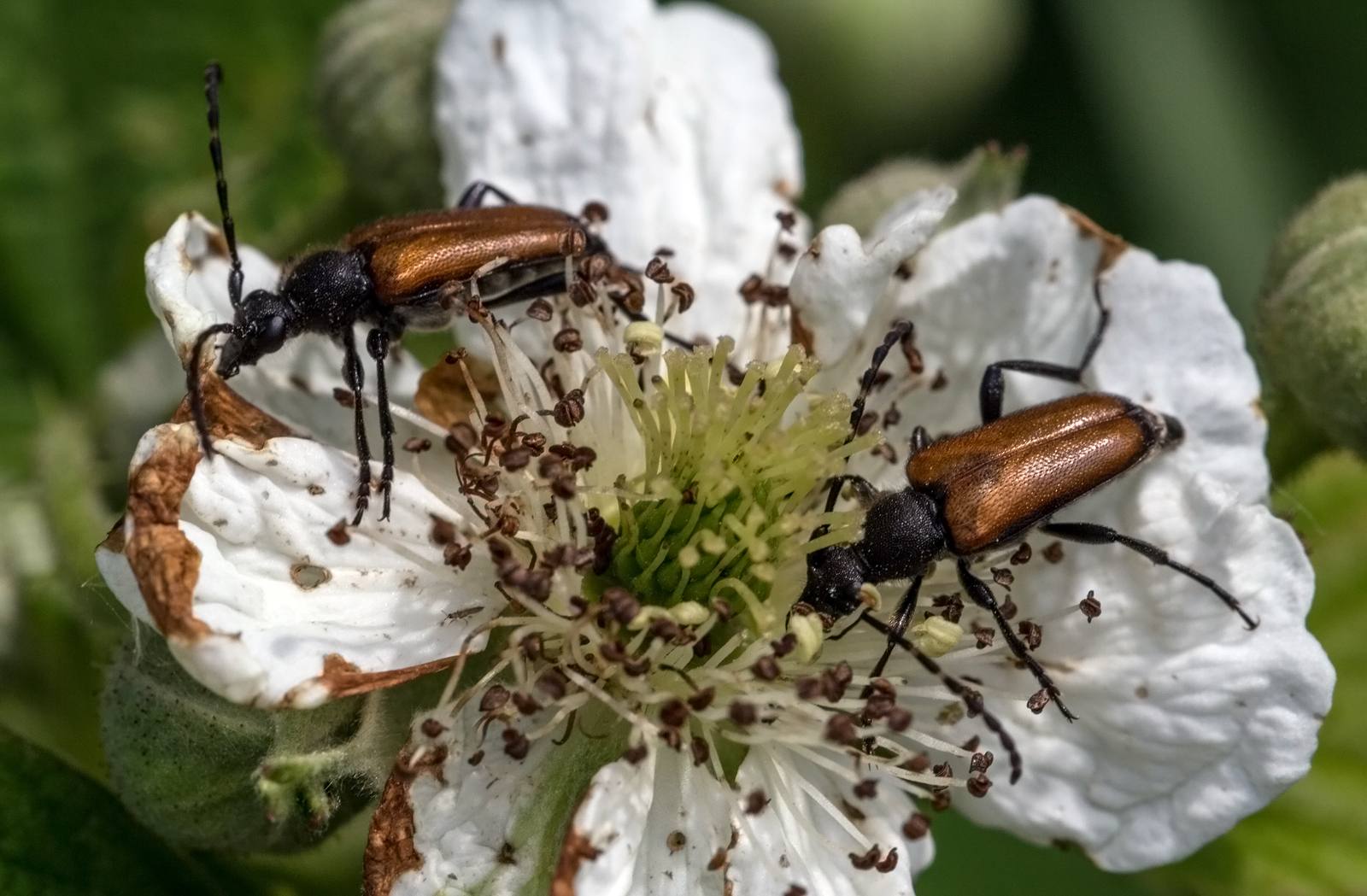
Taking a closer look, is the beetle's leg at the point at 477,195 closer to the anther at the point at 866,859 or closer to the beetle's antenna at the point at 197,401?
the beetle's antenna at the point at 197,401

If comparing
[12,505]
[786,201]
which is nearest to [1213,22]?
[786,201]

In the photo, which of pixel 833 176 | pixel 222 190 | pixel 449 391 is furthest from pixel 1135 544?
pixel 833 176

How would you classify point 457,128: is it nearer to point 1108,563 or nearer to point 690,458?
point 690,458

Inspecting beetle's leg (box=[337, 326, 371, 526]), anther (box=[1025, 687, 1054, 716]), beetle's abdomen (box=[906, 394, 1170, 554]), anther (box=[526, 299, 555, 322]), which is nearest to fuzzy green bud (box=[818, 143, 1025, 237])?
beetle's abdomen (box=[906, 394, 1170, 554])

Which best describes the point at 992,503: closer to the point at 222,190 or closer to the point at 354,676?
the point at 354,676

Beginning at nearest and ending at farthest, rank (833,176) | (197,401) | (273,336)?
(197,401) → (273,336) → (833,176)
